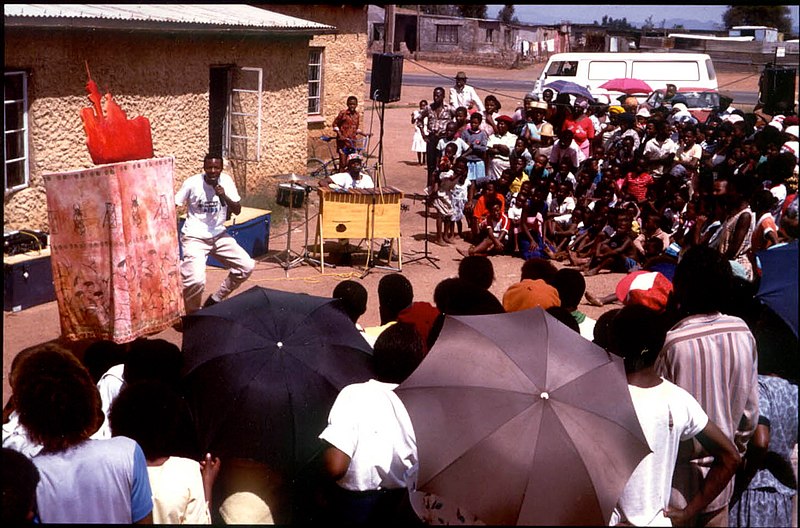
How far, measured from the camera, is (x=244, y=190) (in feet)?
42.7

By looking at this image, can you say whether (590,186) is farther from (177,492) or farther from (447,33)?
(447,33)

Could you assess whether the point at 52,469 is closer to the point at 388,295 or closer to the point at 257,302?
the point at 257,302

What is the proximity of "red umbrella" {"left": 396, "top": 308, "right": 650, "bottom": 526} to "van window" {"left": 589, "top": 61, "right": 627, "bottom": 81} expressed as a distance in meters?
18.8

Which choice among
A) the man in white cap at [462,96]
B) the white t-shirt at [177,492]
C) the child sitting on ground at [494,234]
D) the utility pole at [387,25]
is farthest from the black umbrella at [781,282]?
the man in white cap at [462,96]

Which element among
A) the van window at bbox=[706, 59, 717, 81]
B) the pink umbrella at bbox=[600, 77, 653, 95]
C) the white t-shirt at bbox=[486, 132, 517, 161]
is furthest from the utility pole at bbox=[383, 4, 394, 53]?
the van window at bbox=[706, 59, 717, 81]

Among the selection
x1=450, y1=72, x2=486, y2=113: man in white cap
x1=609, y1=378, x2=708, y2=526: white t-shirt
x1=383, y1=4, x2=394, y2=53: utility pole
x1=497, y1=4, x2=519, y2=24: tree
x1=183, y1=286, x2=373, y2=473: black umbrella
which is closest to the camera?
x1=609, y1=378, x2=708, y2=526: white t-shirt

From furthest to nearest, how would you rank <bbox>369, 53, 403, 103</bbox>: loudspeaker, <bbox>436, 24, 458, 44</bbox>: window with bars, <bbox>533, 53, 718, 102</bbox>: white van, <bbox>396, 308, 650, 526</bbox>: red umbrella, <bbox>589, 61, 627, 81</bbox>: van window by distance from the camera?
<bbox>436, 24, 458, 44</bbox>: window with bars, <bbox>589, 61, 627, 81</bbox>: van window, <bbox>533, 53, 718, 102</bbox>: white van, <bbox>369, 53, 403, 103</bbox>: loudspeaker, <bbox>396, 308, 650, 526</bbox>: red umbrella

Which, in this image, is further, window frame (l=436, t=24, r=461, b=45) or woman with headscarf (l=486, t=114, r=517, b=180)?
window frame (l=436, t=24, r=461, b=45)

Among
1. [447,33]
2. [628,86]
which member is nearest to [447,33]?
[447,33]

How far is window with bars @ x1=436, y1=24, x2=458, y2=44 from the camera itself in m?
42.8

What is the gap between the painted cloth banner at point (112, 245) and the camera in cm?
654

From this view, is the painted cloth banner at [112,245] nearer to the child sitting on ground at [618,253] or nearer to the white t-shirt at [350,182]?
the white t-shirt at [350,182]

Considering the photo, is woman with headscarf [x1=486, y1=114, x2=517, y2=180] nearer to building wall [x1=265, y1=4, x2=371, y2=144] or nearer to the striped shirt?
building wall [x1=265, y1=4, x2=371, y2=144]

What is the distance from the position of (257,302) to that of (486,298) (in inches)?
47.9
